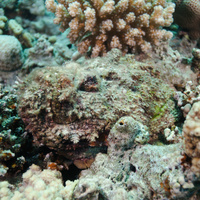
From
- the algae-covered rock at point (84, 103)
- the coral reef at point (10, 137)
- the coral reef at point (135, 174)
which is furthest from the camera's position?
the coral reef at point (10, 137)

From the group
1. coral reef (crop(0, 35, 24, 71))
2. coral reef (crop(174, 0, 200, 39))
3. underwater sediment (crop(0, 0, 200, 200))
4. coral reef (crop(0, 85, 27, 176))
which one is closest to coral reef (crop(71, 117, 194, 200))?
underwater sediment (crop(0, 0, 200, 200))

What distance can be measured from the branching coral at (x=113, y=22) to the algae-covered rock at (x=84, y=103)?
0.67m

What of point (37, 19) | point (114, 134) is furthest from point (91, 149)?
point (37, 19)

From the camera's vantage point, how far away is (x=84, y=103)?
72.8 inches

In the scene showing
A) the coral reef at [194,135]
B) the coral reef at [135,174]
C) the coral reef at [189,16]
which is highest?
the coral reef at [189,16]

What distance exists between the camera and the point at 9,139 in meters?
1.95

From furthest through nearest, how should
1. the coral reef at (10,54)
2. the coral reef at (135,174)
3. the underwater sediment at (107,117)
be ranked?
the coral reef at (10,54)
the underwater sediment at (107,117)
the coral reef at (135,174)

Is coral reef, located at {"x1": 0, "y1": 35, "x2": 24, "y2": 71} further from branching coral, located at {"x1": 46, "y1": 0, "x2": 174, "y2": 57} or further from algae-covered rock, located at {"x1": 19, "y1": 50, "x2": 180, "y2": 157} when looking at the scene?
algae-covered rock, located at {"x1": 19, "y1": 50, "x2": 180, "y2": 157}

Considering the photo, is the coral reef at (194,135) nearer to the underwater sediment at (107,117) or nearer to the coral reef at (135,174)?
the underwater sediment at (107,117)

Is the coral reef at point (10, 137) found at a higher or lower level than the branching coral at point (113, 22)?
lower

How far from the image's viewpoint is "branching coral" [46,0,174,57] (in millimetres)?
2676

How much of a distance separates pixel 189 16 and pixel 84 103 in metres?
3.32

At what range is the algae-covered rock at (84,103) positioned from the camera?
1723 millimetres

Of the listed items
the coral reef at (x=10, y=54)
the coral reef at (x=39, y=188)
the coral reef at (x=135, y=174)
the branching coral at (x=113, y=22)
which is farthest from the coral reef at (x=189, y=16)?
the coral reef at (x=39, y=188)
